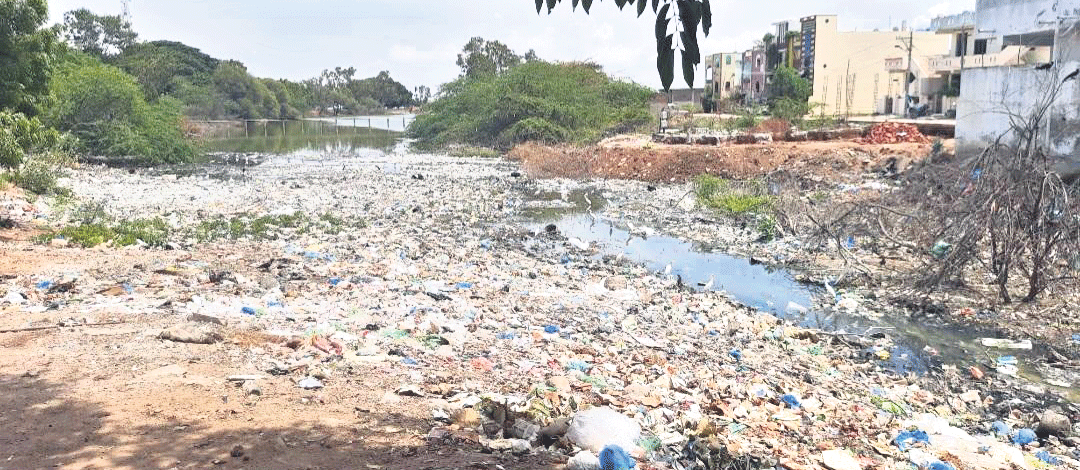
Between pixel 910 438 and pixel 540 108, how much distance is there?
1052 inches

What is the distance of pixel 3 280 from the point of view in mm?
6961

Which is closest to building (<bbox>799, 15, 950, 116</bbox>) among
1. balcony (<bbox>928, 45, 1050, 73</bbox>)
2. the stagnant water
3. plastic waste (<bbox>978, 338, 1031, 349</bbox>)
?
balcony (<bbox>928, 45, 1050, 73</bbox>)

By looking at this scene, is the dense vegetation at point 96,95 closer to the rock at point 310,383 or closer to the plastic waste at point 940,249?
the rock at point 310,383

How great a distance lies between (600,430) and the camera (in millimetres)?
3594

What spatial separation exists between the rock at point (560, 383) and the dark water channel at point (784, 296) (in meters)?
2.96

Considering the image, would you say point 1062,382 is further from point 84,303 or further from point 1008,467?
point 84,303

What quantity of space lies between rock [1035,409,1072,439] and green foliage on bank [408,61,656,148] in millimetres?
24223

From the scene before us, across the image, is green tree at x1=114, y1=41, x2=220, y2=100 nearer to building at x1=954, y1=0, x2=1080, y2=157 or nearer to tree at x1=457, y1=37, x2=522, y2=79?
tree at x1=457, y1=37, x2=522, y2=79

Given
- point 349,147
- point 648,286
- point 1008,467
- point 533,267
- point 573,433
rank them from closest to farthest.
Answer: point 573,433, point 1008,467, point 648,286, point 533,267, point 349,147

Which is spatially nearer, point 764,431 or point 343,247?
point 764,431

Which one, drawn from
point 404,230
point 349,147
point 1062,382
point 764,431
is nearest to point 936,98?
point 349,147

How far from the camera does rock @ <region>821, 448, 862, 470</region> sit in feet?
12.5

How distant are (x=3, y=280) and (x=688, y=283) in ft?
21.6

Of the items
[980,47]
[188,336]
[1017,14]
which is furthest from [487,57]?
[188,336]
